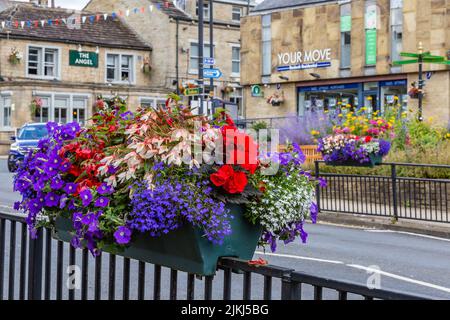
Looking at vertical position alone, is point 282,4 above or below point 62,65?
above

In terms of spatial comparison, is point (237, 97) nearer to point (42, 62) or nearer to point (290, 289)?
point (42, 62)

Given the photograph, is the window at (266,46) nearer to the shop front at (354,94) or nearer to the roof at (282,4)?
the roof at (282,4)

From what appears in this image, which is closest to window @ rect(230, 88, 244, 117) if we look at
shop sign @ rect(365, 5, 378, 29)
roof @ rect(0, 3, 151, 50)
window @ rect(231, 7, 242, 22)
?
window @ rect(231, 7, 242, 22)

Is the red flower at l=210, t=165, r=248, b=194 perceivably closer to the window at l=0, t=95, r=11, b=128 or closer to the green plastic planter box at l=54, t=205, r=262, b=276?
the green plastic planter box at l=54, t=205, r=262, b=276

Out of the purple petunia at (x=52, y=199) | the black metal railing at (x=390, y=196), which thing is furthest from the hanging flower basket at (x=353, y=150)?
the purple petunia at (x=52, y=199)

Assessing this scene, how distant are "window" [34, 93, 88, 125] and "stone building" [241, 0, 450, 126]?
12770 mm

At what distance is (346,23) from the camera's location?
3903 cm

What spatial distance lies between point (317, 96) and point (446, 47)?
7741 millimetres

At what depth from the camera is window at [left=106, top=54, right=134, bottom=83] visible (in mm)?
54469

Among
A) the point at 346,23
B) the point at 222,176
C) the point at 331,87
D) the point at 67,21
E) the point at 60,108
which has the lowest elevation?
the point at 222,176

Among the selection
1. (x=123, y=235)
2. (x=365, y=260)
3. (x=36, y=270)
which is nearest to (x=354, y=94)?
(x=365, y=260)

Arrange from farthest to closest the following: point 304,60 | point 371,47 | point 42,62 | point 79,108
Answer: point 79,108
point 42,62
point 304,60
point 371,47

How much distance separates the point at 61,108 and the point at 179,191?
48531 millimetres

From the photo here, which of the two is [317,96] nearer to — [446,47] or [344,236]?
[446,47]
